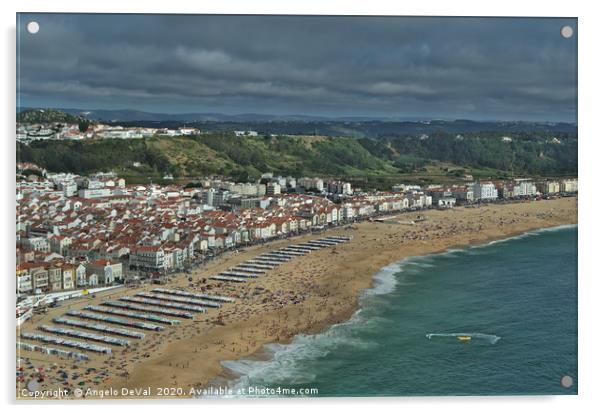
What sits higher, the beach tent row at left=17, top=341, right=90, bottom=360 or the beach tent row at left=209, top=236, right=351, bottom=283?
the beach tent row at left=209, top=236, right=351, bottom=283

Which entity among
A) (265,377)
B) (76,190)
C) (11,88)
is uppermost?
(11,88)

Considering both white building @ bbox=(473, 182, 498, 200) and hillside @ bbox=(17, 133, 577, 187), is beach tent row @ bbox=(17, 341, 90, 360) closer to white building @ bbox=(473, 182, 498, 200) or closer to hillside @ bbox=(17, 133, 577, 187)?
hillside @ bbox=(17, 133, 577, 187)

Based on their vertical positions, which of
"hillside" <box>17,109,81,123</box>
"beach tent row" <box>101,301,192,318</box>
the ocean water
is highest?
"hillside" <box>17,109,81,123</box>

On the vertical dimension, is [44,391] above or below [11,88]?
below

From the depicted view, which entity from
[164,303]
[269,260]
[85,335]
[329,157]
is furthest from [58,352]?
[329,157]

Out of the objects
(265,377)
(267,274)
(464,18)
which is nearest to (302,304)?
(267,274)

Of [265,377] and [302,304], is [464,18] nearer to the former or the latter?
[265,377]

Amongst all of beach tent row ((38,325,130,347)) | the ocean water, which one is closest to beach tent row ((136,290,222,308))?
beach tent row ((38,325,130,347))
